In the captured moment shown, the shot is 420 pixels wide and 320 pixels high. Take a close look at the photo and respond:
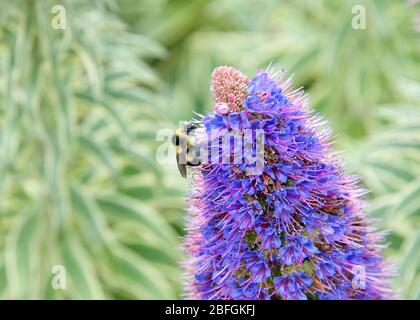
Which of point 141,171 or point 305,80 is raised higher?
point 305,80

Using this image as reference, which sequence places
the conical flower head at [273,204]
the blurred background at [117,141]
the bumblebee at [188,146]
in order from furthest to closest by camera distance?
the blurred background at [117,141]
the bumblebee at [188,146]
the conical flower head at [273,204]

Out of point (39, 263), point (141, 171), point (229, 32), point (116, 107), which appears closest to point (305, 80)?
point (229, 32)

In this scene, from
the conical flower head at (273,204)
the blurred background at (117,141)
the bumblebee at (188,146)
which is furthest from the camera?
the blurred background at (117,141)

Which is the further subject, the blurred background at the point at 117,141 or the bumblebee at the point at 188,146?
the blurred background at the point at 117,141

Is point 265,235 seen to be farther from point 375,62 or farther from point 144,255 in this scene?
point 375,62

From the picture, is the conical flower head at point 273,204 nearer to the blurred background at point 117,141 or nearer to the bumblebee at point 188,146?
the bumblebee at point 188,146

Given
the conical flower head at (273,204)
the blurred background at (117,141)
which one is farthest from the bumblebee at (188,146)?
the blurred background at (117,141)

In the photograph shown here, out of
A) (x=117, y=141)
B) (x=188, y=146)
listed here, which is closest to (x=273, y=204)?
(x=188, y=146)
